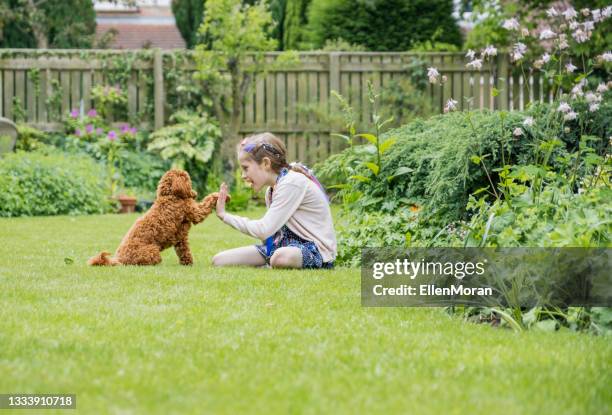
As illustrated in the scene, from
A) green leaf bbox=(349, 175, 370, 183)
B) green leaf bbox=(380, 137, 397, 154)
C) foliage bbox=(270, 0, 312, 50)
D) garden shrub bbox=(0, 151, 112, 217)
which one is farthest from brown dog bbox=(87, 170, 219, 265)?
foliage bbox=(270, 0, 312, 50)

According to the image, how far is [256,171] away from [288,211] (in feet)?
1.20

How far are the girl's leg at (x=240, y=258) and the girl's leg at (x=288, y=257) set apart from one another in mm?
259

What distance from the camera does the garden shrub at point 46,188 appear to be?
10.5 meters

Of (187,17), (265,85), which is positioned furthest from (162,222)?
(187,17)

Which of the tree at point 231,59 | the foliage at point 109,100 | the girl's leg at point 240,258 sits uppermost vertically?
the tree at point 231,59

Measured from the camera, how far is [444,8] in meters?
17.4

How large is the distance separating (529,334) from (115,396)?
1.83 metres

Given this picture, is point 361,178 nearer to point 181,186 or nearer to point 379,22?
point 181,186

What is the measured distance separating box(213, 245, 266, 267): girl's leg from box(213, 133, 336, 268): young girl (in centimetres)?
1

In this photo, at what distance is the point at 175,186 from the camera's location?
5.76 metres

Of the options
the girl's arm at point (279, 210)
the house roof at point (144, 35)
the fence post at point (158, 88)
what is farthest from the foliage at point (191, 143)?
the house roof at point (144, 35)

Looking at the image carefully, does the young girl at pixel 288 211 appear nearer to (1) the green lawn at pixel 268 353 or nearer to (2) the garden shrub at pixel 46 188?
(1) the green lawn at pixel 268 353

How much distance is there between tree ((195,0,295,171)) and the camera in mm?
13125

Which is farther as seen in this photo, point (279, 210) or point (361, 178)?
point (361, 178)
